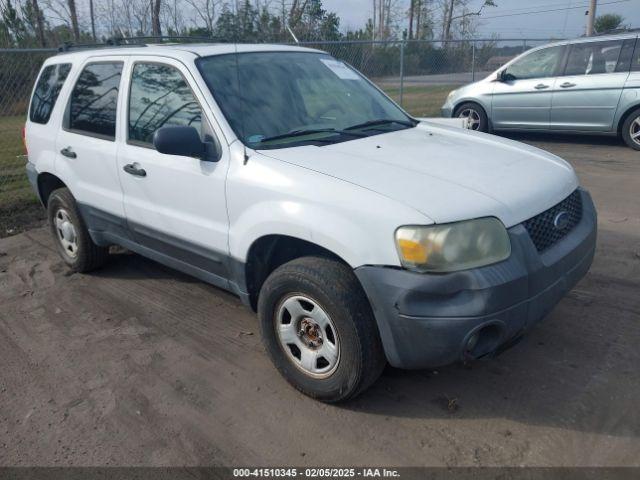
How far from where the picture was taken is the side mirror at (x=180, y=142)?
314cm

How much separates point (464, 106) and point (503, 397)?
28.3 feet

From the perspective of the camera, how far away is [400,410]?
3.03m

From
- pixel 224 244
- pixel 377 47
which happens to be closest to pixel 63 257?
pixel 224 244

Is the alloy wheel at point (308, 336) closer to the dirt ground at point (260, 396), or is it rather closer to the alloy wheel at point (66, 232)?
the dirt ground at point (260, 396)

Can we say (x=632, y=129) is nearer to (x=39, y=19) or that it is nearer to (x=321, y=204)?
(x=321, y=204)

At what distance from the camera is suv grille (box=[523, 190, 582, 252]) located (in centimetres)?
287

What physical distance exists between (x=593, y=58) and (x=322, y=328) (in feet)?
27.9

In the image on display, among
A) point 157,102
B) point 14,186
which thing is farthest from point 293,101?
point 14,186

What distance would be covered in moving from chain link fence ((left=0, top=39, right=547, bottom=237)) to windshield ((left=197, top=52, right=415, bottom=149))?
422 cm

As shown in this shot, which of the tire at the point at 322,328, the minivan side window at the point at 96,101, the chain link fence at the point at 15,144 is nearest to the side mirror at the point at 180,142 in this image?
the tire at the point at 322,328

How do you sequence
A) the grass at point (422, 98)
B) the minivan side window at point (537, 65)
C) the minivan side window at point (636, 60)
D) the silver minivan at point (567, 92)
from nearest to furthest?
1. the minivan side window at point (636, 60)
2. the silver minivan at point (567, 92)
3. the minivan side window at point (537, 65)
4. the grass at point (422, 98)

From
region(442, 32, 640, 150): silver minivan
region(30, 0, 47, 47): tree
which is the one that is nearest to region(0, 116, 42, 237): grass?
region(442, 32, 640, 150): silver minivan

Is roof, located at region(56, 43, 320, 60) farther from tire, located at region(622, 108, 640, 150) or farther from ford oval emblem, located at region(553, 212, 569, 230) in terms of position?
tire, located at region(622, 108, 640, 150)

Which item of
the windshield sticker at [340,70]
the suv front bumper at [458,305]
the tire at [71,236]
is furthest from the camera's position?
the tire at [71,236]
